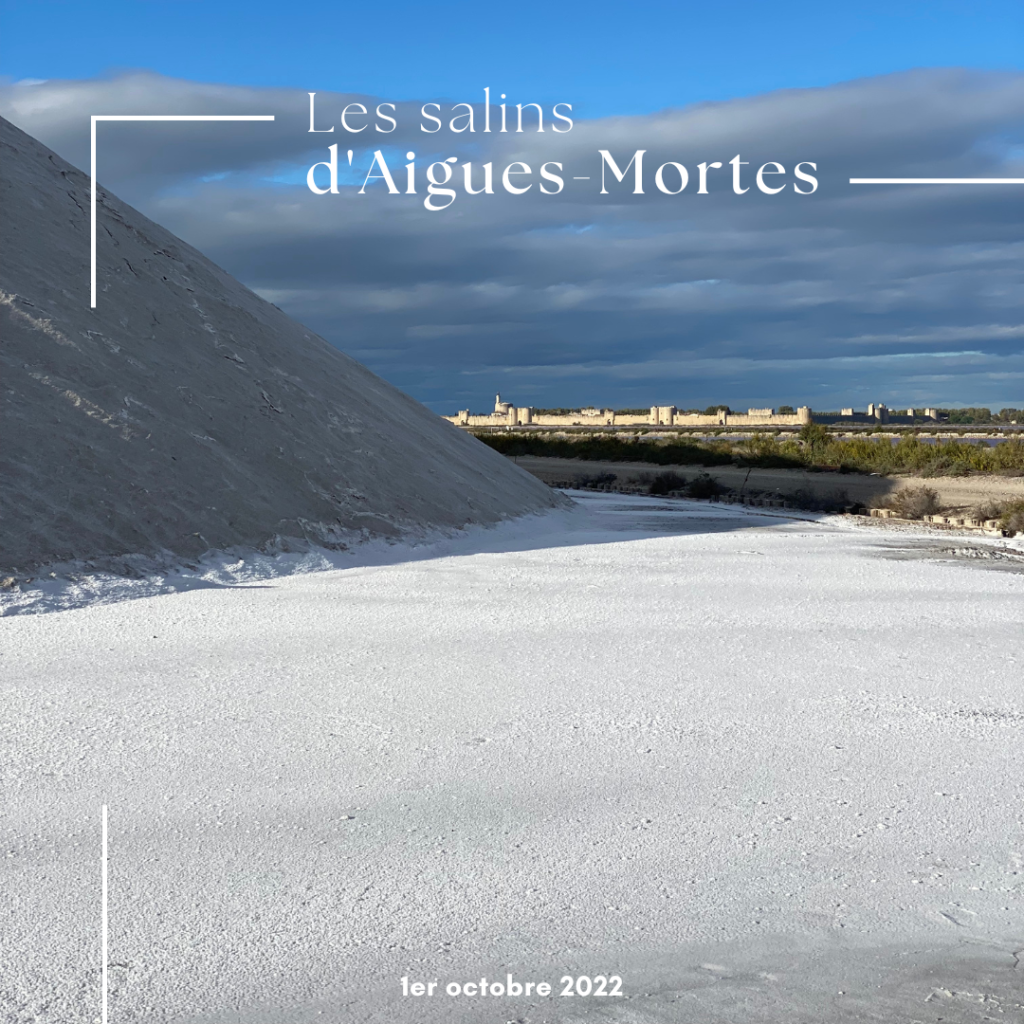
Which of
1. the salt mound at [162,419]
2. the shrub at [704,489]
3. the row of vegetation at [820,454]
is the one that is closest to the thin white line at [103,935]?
the salt mound at [162,419]

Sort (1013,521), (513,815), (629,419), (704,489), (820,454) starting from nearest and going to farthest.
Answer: (513,815) → (1013,521) → (704,489) → (820,454) → (629,419)

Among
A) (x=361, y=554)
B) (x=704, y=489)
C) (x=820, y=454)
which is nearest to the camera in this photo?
(x=361, y=554)

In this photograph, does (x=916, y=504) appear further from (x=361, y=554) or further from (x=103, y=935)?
(x=103, y=935)

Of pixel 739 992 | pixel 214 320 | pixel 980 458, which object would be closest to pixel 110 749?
pixel 739 992

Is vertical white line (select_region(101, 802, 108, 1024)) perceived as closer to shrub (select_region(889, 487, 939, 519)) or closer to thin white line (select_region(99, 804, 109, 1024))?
thin white line (select_region(99, 804, 109, 1024))

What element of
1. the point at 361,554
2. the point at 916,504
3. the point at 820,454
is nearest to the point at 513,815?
the point at 361,554

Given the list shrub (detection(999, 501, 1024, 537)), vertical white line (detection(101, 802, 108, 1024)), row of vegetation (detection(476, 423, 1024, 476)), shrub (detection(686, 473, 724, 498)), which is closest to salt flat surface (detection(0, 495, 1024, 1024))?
vertical white line (detection(101, 802, 108, 1024))
